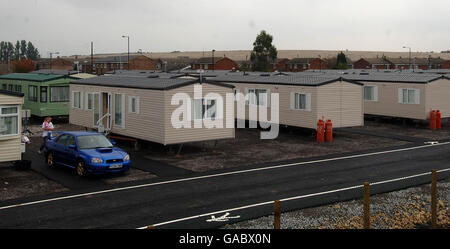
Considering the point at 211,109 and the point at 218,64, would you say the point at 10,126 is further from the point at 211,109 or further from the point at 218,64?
the point at 218,64

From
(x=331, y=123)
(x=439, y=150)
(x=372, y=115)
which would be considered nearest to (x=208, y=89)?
(x=331, y=123)

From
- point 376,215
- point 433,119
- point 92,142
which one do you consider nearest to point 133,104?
point 92,142

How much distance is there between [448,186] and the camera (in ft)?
58.1

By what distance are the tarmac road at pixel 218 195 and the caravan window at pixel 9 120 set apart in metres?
4.55

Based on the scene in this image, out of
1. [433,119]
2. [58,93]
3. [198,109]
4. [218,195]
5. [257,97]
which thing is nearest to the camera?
[218,195]

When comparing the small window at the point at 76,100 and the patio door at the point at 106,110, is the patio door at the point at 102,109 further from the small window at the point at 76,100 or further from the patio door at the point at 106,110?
the small window at the point at 76,100

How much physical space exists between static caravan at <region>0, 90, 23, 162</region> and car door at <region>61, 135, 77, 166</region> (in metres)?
1.67

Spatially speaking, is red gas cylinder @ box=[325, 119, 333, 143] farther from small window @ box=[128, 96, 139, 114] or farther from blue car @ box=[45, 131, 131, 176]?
blue car @ box=[45, 131, 131, 176]

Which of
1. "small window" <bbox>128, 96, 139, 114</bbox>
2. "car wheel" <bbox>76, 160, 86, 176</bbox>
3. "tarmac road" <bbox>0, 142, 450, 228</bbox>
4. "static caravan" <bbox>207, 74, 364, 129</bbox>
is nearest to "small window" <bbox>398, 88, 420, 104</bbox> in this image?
"static caravan" <bbox>207, 74, 364, 129</bbox>

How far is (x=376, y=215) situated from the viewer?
46.2 feet

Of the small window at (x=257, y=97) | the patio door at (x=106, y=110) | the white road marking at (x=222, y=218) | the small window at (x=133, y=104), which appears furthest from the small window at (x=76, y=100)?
the white road marking at (x=222, y=218)

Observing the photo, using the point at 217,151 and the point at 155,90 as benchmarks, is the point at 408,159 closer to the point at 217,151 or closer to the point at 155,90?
the point at 217,151

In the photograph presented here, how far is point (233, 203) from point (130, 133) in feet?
37.8

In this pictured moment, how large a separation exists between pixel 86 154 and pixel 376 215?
1057 cm
